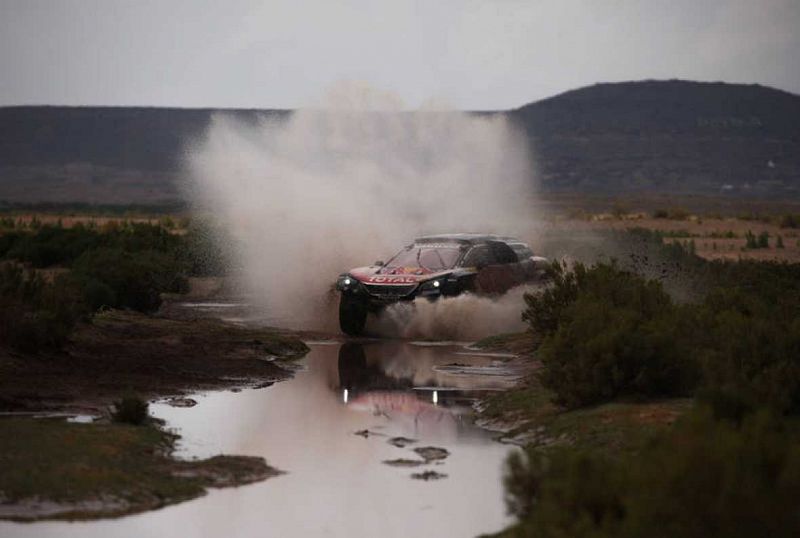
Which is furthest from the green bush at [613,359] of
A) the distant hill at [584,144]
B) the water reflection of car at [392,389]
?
the distant hill at [584,144]

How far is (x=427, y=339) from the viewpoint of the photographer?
2720 centimetres

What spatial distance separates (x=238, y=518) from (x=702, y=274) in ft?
87.5

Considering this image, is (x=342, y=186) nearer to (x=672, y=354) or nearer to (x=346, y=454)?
(x=672, y=354)

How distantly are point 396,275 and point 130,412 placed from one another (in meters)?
11.4

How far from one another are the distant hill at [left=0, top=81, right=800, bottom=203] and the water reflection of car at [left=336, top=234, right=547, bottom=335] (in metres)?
127

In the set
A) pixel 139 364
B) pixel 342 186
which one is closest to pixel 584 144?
pixel 342 186

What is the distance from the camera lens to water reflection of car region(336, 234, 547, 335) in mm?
26812

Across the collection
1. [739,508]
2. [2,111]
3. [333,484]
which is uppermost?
[2,111]

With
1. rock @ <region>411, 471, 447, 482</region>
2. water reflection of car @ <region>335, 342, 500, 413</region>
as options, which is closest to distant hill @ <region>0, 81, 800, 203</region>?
water reflection of car @ <region>335, 342, 500, 413</region>

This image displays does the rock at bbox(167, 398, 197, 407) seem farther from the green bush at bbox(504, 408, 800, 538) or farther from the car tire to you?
the green bush at bbox(504, 408, 800, 538)

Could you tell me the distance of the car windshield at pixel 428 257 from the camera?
27.8 meters

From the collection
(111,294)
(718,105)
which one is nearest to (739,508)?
(111,294)

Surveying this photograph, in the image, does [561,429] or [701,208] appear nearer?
[561,429]

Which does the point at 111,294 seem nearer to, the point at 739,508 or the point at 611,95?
the point at 739,508
